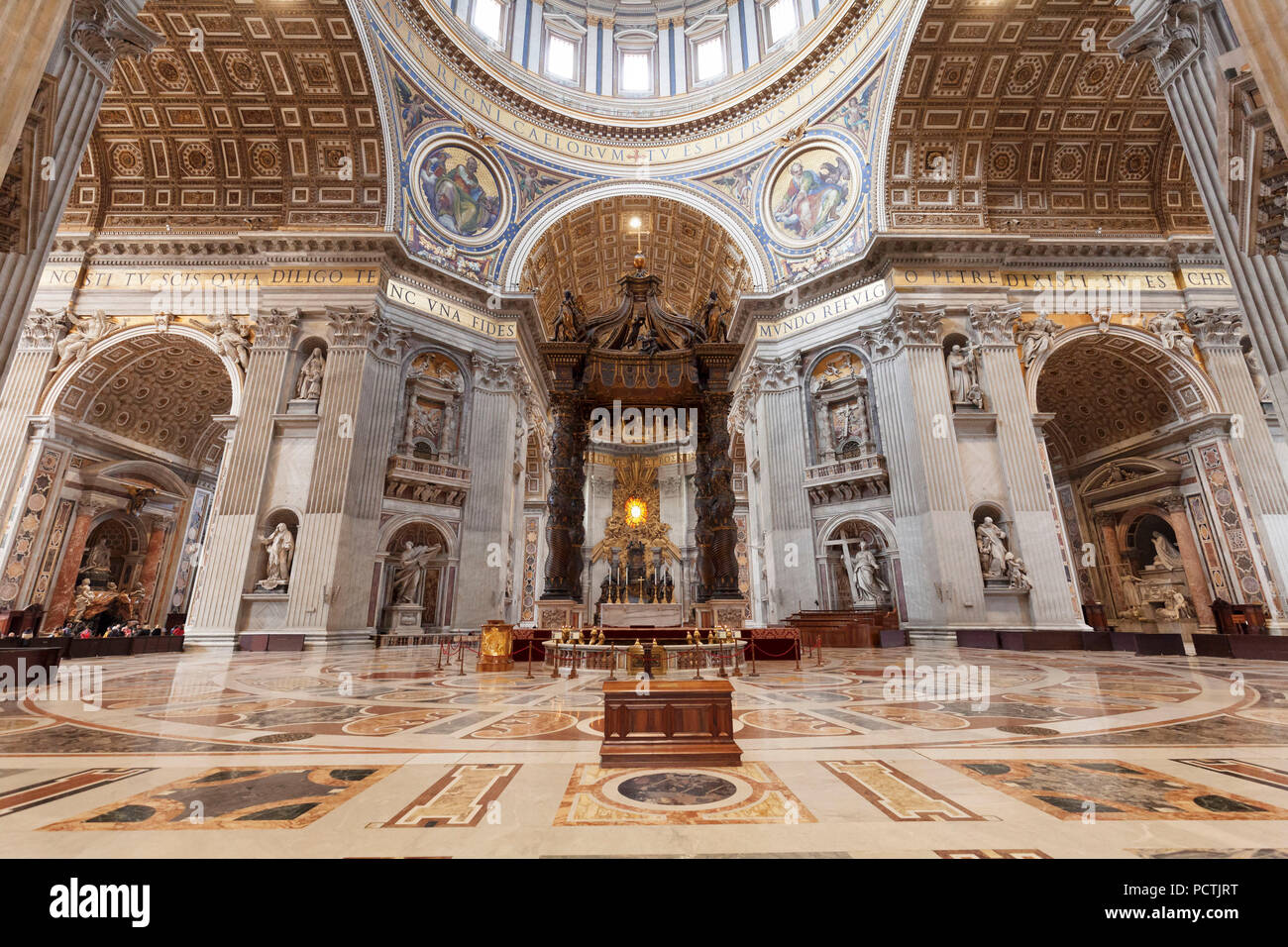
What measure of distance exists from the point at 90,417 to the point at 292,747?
1721 cm

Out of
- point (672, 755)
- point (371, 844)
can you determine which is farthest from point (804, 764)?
point (371, 844)

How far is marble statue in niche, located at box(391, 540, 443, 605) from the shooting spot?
14055 millimetres

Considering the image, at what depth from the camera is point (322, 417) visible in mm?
13258

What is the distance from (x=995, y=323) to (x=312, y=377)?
18.1 metres

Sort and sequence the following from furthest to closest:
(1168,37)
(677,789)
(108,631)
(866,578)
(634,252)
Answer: (634,252) < (866,578) < (108,631) < (1168,37) < (677,789)

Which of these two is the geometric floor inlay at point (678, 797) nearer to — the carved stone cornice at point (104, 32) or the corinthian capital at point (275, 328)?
the carved stone cornice at point (104, 32)

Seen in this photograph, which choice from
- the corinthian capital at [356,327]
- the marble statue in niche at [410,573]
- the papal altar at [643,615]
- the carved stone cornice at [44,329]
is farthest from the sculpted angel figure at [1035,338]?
the carved stone cornice at [44,329]

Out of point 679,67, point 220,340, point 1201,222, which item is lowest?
point 220,340

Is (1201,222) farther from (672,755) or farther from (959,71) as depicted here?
(672,755)

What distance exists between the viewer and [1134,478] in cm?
1542

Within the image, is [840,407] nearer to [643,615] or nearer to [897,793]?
[643,615]

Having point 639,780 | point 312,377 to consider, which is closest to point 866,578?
point 639,780

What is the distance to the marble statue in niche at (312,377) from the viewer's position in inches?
535
